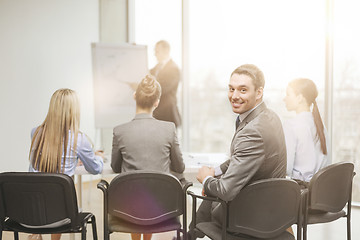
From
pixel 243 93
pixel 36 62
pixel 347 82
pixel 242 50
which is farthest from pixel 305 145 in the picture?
pixel 36 62

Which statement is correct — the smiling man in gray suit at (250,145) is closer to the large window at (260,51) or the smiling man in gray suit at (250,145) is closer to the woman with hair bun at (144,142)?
the woman with hair bun at (144,142)

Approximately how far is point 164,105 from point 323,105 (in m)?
1.84

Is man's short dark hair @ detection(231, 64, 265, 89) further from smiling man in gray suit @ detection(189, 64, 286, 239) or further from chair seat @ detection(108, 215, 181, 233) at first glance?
chair seat @ detection(108, 215, 181, 233)

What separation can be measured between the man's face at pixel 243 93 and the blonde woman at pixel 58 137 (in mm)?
1022

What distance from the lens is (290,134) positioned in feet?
9.23

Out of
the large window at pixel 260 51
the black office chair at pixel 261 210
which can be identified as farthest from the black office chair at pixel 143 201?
the large window at pixel 260 51

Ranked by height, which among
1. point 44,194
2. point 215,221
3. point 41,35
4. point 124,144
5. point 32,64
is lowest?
point 215,221

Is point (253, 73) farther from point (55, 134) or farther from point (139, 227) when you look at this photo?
point (55, 134)

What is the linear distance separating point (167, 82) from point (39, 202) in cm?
307

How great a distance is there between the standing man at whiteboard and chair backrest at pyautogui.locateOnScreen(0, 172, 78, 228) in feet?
9.68

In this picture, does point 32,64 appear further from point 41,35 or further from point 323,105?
point 323,105

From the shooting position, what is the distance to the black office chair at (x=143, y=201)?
2.11 metres

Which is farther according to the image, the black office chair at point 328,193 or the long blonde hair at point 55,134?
the long blonde hair at point 55,134

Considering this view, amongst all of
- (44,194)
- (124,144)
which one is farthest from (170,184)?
(44,194)
